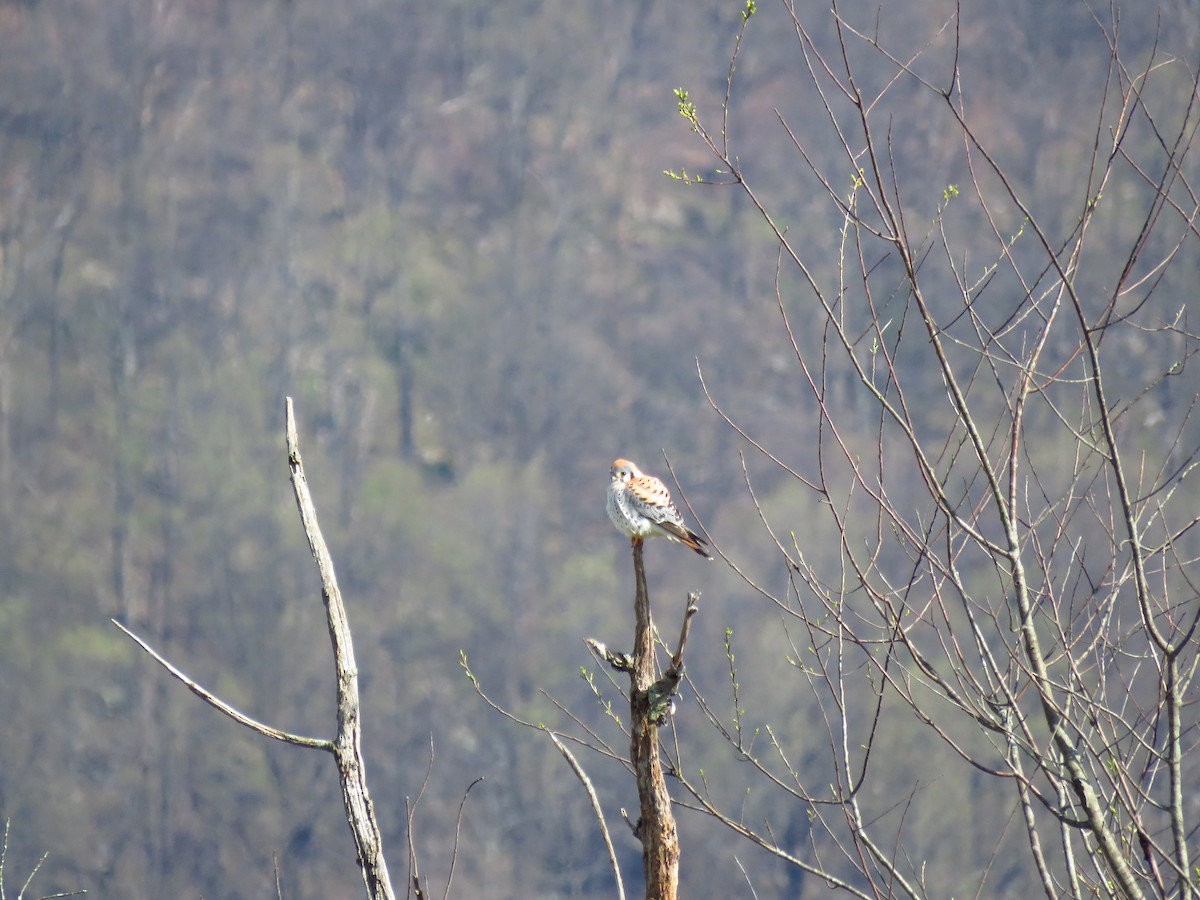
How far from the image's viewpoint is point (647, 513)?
5.23m

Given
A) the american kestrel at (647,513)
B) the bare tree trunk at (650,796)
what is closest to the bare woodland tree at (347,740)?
the bare tree trunk at (650,796)

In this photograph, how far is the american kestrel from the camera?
5.18m

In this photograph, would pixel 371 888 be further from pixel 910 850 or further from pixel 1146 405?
pixel 1146 405

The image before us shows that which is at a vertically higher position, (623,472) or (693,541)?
(623,472)

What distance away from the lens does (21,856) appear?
14.6 metres

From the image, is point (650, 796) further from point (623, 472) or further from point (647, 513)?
point (623, 472)

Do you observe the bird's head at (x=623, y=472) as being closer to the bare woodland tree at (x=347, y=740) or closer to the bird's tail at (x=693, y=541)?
the bird's tail at (x=693, y=541)

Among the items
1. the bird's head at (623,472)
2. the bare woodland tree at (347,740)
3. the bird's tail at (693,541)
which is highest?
the bird's head at (623,472)

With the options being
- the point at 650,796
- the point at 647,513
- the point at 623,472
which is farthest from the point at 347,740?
the point at 623,472

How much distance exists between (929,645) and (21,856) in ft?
39.1

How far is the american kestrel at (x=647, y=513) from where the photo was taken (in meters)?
5.18

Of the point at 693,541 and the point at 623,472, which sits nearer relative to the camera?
the point at 693,541

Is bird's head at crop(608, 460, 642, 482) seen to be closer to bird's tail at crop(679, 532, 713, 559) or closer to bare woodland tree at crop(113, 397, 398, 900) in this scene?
bird's tail at crop(679, 532, 713, 559)

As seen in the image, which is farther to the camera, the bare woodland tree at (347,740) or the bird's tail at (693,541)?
the bird's tail at (693,541)
